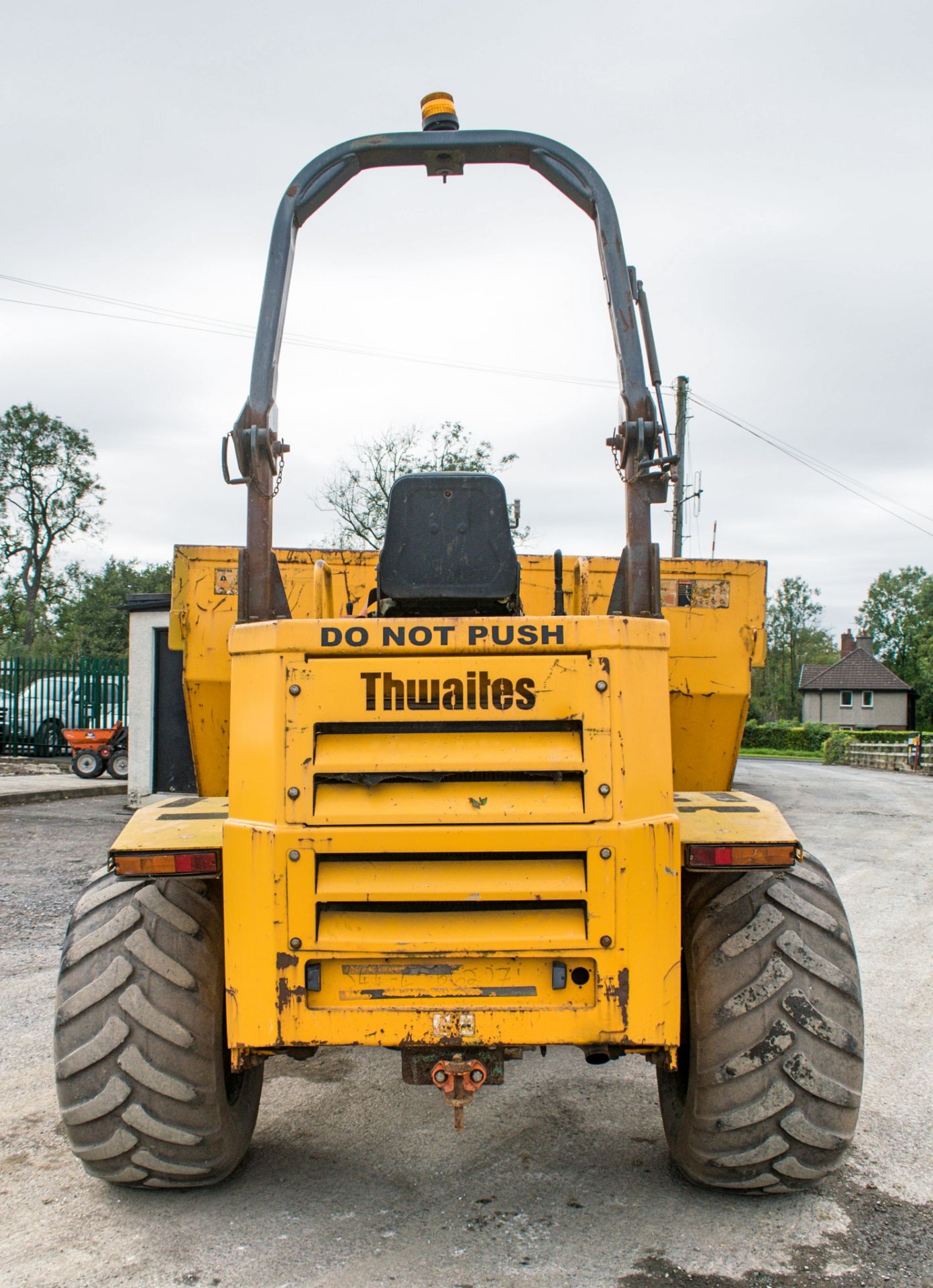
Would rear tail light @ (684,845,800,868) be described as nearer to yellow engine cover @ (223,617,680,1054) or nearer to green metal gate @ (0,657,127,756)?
yellow engine cover @ (223,617,680,1054)

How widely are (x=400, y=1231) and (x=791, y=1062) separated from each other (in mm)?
1292

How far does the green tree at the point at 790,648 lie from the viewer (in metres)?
91.5

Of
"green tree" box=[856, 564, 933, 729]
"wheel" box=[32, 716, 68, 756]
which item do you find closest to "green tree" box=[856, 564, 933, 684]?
"green tree" box=[856, 564, 933, 729]

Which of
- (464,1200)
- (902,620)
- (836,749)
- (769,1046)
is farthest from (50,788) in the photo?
(902,620)

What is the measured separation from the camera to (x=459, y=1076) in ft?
10.5

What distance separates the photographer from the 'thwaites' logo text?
3168 millimetres

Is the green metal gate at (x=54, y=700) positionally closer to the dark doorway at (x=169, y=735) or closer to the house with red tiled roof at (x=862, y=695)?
the dark doorway at (x=169, y=735)

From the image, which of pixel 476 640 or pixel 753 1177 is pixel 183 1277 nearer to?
pixel 753 1177

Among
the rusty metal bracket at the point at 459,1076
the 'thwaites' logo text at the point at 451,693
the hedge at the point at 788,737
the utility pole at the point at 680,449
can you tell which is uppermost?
the utility pole at the point at 680,449

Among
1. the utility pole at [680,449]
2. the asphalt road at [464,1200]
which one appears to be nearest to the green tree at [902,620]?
the utility pole at [680,449]

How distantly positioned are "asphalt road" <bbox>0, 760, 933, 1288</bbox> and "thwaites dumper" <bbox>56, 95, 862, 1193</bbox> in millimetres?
184

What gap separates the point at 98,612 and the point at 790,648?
62274 millimetres

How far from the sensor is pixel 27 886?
30.4ft

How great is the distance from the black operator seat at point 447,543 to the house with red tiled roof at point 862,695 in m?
74.8
